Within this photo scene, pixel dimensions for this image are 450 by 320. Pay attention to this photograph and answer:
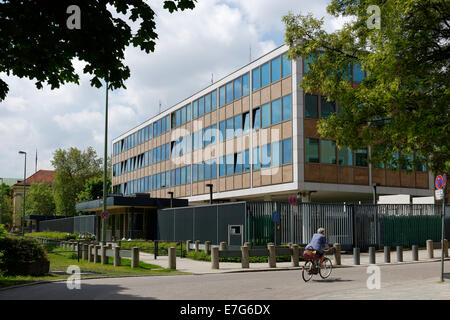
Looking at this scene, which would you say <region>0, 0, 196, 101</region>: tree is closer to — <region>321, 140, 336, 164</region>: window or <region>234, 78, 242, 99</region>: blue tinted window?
<region>321, 140, 336, 164</region>: window

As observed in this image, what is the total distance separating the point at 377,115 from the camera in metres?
15.9

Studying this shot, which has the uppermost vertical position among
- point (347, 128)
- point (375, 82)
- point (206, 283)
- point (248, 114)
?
point (248, 114)

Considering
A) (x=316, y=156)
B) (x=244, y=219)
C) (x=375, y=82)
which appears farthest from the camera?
(x=316, y=156)

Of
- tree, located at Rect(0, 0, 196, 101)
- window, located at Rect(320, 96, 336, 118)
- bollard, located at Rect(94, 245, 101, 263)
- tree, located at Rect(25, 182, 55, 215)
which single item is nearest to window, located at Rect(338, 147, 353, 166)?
window, located at Rect(320, 96, 336, 118)

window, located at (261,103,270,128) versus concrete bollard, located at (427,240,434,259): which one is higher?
window, located at (261,103,270,128)

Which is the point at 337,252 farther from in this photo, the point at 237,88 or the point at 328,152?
the point at 237,88

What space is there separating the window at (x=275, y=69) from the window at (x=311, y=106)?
295 cm

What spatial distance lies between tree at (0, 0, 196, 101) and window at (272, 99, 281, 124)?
26.7 metres

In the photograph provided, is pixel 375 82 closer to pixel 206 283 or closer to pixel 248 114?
pixel 206 283

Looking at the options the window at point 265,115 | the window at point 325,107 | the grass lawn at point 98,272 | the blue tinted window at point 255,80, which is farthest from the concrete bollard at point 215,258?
the blue tinted window at point 255,80

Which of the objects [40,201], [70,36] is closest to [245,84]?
[70,36]

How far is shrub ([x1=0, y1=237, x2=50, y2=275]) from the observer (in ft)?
50.3

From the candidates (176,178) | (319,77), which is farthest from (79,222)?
(319,77)
